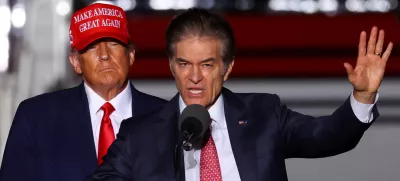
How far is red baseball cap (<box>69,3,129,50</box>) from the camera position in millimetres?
3327

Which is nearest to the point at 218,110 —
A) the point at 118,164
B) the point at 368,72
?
the point at 118,164

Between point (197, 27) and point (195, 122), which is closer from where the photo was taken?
point (195, 122)

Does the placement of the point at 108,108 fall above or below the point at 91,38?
below

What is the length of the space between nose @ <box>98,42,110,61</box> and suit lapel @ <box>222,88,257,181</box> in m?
0.48

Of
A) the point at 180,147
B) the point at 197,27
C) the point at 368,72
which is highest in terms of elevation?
the point at 197,27

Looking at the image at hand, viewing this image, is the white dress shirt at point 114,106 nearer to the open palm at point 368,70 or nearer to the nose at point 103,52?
the nose at point 103,52

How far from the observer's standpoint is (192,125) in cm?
261

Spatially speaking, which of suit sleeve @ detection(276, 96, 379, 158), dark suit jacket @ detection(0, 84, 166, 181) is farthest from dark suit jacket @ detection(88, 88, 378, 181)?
dark suit jacket @ detection(0, 84, 166, 181)

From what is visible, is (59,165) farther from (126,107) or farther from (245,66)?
(245,66)

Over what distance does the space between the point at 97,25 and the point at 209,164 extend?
69 cm

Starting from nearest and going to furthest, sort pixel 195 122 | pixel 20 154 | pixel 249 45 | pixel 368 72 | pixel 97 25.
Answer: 1. pixel 195 122
2. pixel 368 72
3. pixel 20 154
4. pixel 97 25
5. pixel 249 45

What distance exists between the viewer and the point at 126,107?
3.38 m

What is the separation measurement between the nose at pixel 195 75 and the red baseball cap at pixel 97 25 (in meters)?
0.55

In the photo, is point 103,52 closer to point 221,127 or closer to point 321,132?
point 221,127
